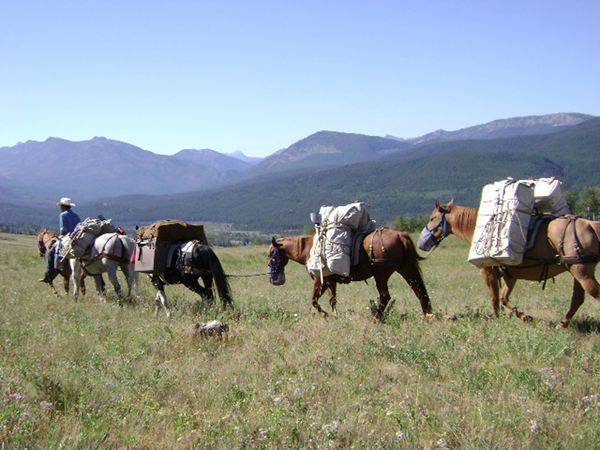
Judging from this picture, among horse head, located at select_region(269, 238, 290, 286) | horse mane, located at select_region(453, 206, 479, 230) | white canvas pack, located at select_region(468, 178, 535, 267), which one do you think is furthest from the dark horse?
white canvas pack, located at select_region(468, 178, 535, 267)

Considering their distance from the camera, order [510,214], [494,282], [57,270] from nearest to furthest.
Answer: [510,214] → [494,282] → [57,270]

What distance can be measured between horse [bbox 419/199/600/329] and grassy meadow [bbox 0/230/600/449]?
606 mm

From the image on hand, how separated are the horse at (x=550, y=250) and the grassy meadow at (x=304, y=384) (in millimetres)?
606

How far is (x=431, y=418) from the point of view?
449 centimetres

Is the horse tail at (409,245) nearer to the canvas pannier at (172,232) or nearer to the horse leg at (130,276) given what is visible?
the canvas pannier at (172,232)

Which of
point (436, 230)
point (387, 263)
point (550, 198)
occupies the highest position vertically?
point (550, 198)

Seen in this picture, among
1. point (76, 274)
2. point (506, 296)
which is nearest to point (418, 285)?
point (506, 296)

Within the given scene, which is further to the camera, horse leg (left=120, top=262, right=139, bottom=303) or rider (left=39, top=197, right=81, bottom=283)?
rider (left=39, top=197, right=81, bottom=283)

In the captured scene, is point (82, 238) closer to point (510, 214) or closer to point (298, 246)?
point (298, 246)

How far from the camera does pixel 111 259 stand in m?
11.6

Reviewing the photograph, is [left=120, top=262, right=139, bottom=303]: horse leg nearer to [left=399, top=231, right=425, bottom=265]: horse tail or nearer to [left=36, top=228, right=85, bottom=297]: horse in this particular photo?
[left=36, top=228, right=85, bottom=297]: horse

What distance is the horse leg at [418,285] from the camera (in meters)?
8.88

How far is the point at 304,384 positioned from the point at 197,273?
17.1 ft

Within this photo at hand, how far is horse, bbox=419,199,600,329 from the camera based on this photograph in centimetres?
690
